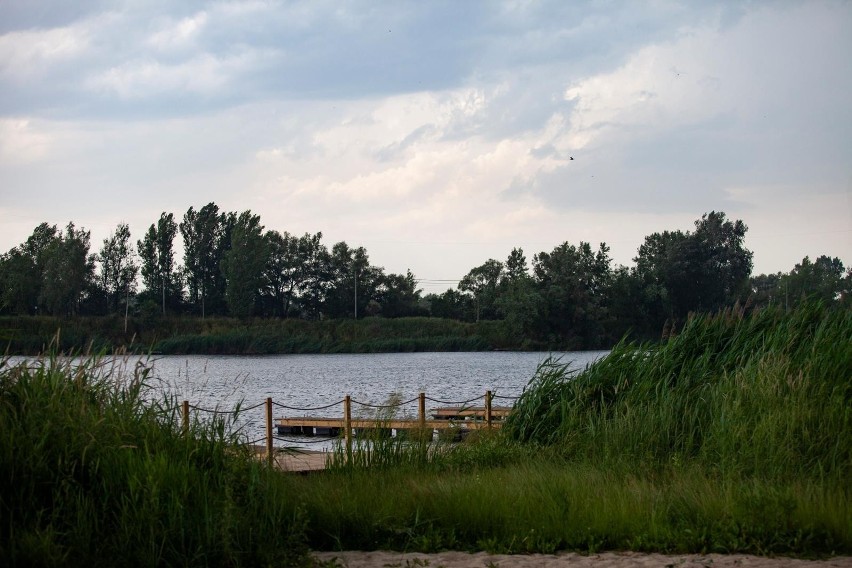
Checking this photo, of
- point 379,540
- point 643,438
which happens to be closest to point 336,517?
point 379,540

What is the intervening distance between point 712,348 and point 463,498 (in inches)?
249

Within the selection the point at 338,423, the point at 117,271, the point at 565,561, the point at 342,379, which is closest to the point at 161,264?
the point at 117,271

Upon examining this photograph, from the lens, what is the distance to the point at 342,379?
162 ft

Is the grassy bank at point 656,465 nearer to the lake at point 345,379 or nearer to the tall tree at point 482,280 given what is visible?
the lake at point 345,379

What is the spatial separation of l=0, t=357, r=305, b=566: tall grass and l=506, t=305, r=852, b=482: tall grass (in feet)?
15.8

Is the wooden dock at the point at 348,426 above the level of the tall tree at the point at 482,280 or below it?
below

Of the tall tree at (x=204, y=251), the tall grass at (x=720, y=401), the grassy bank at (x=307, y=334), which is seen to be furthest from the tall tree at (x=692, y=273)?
the tall grass at (x=720, y=401)

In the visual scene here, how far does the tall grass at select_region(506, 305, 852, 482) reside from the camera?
9727 mm

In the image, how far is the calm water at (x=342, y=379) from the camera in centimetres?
3259

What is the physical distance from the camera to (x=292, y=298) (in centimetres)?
9562

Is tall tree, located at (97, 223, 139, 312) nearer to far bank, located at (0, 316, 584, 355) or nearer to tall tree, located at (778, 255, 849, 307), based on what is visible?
far bank, located at (0, 316, 584, 355)

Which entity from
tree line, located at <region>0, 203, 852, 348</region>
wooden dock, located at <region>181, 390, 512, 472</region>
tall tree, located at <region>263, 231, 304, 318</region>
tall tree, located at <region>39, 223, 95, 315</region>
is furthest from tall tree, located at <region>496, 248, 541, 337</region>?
wooden dock, located at <region>181, 390, 512, 472</region>

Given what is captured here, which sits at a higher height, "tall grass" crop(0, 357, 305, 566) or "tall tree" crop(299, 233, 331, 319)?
"tall tree" crop(299, 233, 331, 319)

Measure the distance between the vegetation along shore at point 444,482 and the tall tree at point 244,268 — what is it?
238 ft
